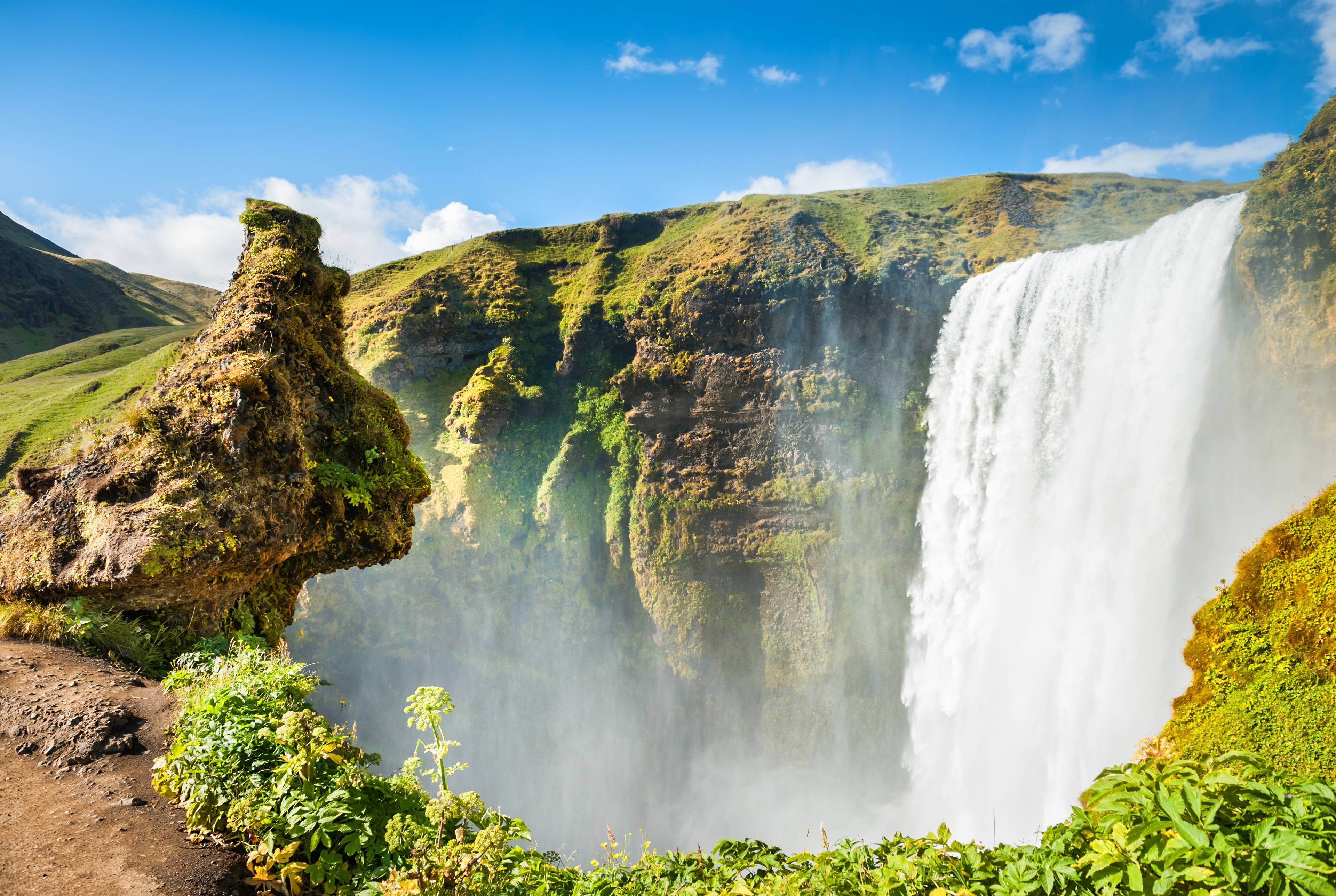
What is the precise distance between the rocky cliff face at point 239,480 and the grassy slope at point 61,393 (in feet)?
4.34

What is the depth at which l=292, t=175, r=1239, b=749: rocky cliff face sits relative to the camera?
24.2 m

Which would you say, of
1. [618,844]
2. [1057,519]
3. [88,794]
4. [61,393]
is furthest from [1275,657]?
[61,393]

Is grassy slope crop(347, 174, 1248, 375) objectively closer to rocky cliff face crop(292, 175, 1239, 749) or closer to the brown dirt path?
rocky cliff face crop(292, 175, 1239, 749)

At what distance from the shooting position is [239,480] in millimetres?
6676

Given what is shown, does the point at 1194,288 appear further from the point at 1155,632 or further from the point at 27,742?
the point at 27,742

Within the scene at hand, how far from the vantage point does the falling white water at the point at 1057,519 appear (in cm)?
1468

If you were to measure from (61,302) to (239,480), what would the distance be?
69203 millimetres

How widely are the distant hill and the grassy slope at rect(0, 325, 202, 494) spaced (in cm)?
2087

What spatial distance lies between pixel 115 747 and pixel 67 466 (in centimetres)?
401

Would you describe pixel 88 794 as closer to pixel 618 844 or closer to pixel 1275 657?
pixel 618 844

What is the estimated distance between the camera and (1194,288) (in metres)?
15.2

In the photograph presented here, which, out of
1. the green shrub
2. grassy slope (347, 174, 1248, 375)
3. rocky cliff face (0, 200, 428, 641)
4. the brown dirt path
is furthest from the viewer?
grassy slope (347, 174, 1248, 375)

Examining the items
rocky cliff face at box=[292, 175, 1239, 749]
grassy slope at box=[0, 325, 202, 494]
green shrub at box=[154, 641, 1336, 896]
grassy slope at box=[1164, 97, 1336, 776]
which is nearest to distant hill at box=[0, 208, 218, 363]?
grassy slope at box=[0, 325, 202, 494]

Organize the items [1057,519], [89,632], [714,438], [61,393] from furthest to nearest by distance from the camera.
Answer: [714,438] < [61,393] < [1057,519] < [89,632]
